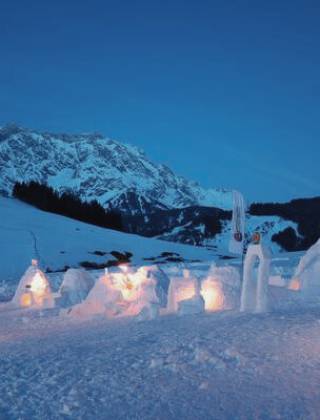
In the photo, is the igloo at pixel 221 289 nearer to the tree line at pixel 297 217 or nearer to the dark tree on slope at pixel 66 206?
the dark tree on slope at pixel 66 206

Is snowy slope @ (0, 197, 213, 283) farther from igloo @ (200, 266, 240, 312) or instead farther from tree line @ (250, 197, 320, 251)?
tree line @ (250, 197, 320, 251)

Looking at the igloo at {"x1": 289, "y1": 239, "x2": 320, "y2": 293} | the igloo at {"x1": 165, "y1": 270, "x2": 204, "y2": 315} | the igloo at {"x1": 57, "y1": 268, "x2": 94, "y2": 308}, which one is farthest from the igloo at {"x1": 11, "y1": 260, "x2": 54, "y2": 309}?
the igloo at {"x1": 289, "y1": 239, "x2": 320, "y2": 293}

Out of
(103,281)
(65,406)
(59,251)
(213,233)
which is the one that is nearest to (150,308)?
(103,281)

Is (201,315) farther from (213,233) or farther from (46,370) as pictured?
(213,233)

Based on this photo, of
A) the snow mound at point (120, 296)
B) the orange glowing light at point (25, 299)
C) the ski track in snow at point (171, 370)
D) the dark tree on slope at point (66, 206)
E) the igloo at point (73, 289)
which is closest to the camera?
the ski track in snow at point (171, 370)

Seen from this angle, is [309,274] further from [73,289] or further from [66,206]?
[66,206]

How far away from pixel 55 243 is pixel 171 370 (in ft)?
135

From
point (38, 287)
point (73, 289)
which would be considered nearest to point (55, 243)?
point (38, 287)

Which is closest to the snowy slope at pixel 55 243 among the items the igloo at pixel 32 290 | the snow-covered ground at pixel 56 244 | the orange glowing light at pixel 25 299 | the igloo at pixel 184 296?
the snow-covered ground at pixel 56 244

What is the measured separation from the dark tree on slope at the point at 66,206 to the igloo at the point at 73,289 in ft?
185

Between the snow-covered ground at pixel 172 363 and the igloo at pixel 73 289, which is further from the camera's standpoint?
the igloo at pixel 73 289

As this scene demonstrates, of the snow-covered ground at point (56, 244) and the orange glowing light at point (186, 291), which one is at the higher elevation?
the snow-covered ground at point (56, 244)

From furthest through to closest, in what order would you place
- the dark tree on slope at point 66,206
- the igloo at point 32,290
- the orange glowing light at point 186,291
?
the dark tree on slope at point 66,206
the igloo at point 32,290
the orange glowing light at point 186,291

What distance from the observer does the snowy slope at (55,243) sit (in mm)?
42594
